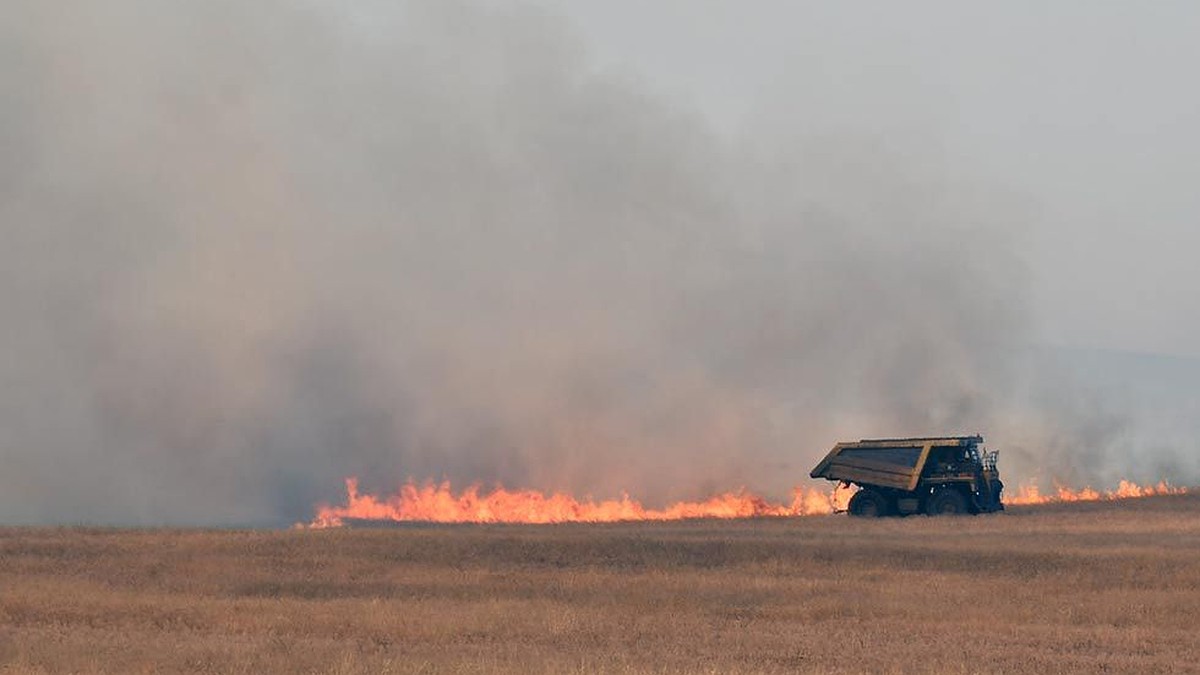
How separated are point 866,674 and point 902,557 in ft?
59.1

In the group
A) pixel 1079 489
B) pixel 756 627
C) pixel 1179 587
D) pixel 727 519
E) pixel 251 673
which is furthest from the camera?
pixel 1079 489

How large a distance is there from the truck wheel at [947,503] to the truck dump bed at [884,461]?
1132 mm

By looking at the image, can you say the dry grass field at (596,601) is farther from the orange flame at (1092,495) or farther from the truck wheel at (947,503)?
the orange flame at (1092,495)

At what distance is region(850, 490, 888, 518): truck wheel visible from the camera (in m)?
61.8

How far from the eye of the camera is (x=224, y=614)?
1053 inches

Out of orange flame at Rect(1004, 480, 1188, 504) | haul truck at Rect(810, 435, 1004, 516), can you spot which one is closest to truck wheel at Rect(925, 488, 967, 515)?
haul truck at Rect(810, 435, 1004, 516)

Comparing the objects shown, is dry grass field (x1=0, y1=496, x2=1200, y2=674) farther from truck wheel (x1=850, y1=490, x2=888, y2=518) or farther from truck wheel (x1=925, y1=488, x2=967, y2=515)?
truck wheel (x1=850, y1=490, x2=888, y2=518)

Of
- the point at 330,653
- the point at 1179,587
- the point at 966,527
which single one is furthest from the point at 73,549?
the point at 966,527

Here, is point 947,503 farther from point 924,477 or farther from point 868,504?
point 868,504

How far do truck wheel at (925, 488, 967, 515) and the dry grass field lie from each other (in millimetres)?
12416

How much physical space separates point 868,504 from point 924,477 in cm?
252

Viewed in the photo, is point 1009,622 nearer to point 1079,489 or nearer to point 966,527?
point 966,527

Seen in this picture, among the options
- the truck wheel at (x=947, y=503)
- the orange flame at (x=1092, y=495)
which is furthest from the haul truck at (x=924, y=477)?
the orange flame at (x=1092, y=495)

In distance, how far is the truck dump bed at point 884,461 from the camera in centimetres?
6119
